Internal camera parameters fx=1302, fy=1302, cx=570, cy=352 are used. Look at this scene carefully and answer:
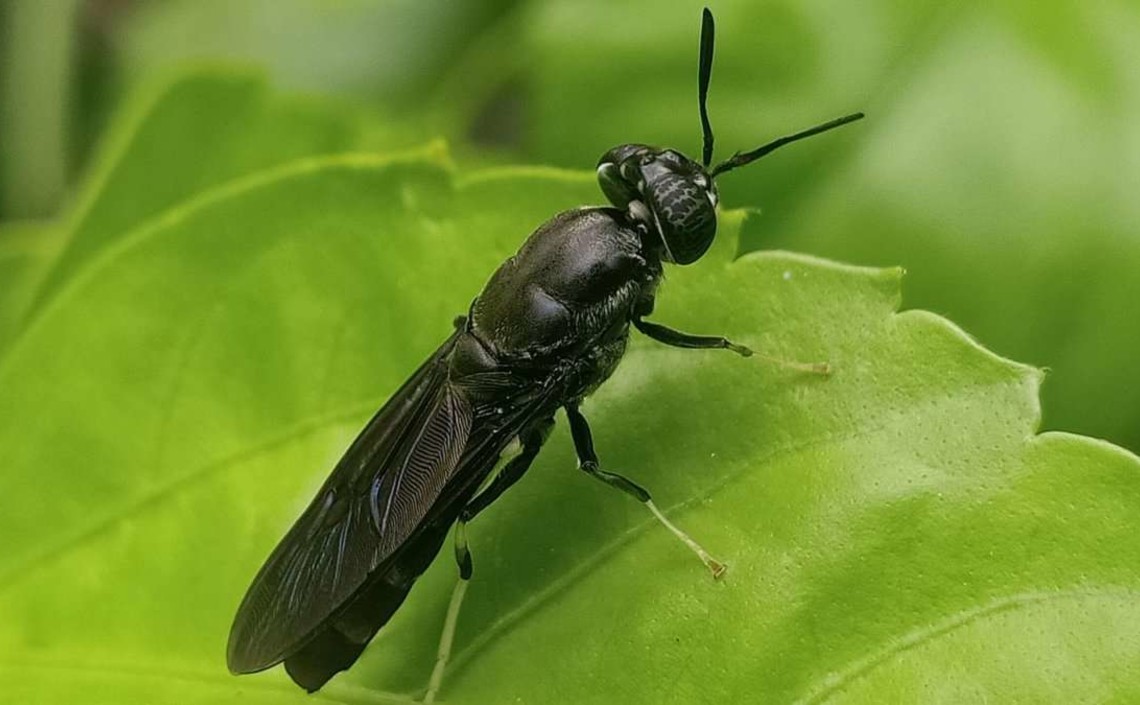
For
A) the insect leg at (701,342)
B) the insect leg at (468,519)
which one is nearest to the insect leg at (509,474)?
the insect leg at (468,519)

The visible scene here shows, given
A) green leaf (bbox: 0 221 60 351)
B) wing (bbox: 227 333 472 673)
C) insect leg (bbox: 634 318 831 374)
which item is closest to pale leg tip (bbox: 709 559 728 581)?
insect leg (bbox: 634 318 831 374)

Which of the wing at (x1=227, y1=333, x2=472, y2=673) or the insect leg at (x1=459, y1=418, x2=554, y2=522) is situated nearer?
the wing at (x1=227, y1=333, x2=472, y2=673)

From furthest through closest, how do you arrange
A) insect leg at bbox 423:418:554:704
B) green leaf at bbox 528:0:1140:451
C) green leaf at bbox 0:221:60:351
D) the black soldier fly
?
green leaf at bbox 0:221:60:351
green leaf at bbox 528:0:1140:451
the black soldier fly
insect leg at bbox 423:418:554:704

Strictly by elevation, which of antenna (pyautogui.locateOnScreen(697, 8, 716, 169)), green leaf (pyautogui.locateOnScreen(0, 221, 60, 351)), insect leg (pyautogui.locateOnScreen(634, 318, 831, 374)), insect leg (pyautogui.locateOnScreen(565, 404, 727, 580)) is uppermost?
antenna (pyautogui.locateOnScreen(697, 8, 716, 169))

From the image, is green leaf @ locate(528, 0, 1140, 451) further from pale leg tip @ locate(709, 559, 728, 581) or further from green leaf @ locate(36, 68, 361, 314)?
pale leg tip @ locate(709, 559, 728, 581)

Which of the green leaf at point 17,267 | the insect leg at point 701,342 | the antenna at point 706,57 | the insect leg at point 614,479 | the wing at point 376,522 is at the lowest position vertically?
the green leaf at point 17,267

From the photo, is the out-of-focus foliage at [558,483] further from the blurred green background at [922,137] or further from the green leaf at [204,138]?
the blurred green background at [922,137]

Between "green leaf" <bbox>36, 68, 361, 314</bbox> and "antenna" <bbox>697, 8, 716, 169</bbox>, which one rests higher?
"antenna" <bbox>697, 8, 716, 169</bbox>

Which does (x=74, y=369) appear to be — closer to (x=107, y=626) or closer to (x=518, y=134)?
(x=107, y=626)
